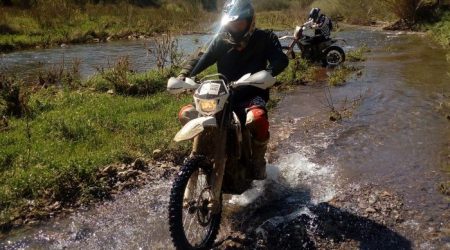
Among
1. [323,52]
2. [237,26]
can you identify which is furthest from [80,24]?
[237,26]

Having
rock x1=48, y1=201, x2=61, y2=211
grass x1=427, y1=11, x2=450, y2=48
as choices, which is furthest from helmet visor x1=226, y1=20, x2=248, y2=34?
grass x1=427, y1=11, x2=450, y2=48

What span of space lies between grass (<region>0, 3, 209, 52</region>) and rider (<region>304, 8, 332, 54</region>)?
37.4ft

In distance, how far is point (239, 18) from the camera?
4.69 m

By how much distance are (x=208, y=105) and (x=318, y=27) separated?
10.1 m

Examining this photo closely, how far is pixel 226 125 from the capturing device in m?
4.26

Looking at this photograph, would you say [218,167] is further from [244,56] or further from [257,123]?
[244,56]

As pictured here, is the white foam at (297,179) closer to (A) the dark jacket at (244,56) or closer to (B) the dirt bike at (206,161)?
(B) the dirt bike at (206,161)

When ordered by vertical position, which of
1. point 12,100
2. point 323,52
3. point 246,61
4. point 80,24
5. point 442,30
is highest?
point 246,61

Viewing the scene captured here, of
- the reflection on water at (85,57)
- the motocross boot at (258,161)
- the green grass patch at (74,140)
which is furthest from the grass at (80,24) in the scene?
the motocross boot at (258,161)

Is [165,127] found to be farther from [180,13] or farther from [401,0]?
[180,13]

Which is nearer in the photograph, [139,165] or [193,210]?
[193,210]

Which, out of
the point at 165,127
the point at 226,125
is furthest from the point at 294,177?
the point at 165,127

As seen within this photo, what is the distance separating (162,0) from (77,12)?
15412 mm

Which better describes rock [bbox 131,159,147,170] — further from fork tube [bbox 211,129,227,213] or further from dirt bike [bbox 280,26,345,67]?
dirt bike [bbox 280,26,345,67]
